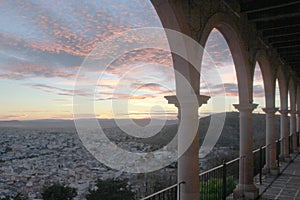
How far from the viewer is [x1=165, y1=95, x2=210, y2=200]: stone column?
382 cm

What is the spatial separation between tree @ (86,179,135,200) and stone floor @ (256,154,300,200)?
12.9 ft

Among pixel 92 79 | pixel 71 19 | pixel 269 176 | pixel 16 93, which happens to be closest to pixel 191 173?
pixel 92 79

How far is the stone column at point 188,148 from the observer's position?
382 cm

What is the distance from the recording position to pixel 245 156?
5.96 m

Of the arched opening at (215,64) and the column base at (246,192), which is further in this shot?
the arched opening at (215,64)

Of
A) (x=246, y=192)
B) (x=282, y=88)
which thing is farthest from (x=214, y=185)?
(x=282, y=88)

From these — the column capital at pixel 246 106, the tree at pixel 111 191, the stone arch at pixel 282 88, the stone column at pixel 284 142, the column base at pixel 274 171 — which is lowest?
the tree at pixel 111 191

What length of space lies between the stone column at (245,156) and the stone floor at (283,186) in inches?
16.0

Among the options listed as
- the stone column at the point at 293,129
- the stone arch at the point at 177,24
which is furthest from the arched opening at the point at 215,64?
the stone column at the point at 293,129

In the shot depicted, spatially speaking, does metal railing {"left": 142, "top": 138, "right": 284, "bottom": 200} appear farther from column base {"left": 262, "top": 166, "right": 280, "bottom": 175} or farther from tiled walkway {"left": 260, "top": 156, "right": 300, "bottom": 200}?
tiled walkway {"left": 260, "top": 156, "right": 300, "bottom": 200}

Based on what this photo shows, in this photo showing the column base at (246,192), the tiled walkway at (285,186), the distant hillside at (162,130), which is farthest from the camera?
the distant hillside at (162,130)

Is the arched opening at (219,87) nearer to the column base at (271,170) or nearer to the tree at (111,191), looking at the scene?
the column base at (271,170)

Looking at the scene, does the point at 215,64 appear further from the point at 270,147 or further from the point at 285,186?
the point at 285,186

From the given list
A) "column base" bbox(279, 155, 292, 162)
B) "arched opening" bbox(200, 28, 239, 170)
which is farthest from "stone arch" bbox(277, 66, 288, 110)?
"column base" bbox(279, 155, 292, 162)
